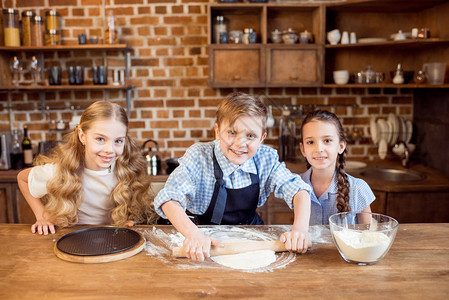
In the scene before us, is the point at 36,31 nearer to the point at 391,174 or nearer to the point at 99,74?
the point at 99,74

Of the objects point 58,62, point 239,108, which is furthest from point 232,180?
point 58,62

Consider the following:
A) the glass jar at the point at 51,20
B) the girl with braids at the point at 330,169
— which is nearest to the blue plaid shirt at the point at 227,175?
the girl with braids at the point at 330,169

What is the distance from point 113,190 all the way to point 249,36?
1.57 metres

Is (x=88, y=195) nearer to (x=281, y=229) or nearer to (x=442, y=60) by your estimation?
(x=281, y=229)

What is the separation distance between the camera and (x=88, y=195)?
73.9 inches

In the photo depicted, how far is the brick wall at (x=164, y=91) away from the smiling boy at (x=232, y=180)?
4.84ft

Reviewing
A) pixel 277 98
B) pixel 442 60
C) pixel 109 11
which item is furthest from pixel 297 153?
pixel 109 11

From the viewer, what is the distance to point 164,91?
3.19 m

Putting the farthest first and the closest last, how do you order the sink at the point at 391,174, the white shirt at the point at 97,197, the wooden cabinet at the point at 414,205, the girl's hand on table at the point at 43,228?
the sink at the point at 391,174 < the wooden cabinet at the point at 414,205 < the white shirt at the point at 97,197 < the girl's hand on table at the point at 43,228

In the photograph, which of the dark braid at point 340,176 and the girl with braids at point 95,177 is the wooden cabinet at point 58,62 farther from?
the dark braid at point 340,176

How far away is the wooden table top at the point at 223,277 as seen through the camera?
99 centimetres

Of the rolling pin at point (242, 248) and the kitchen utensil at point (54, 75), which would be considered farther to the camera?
the kitchen utensil at point (54, 75)

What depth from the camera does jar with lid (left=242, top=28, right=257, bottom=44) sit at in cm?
292

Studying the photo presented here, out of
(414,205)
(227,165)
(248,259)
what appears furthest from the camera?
(414,205)
